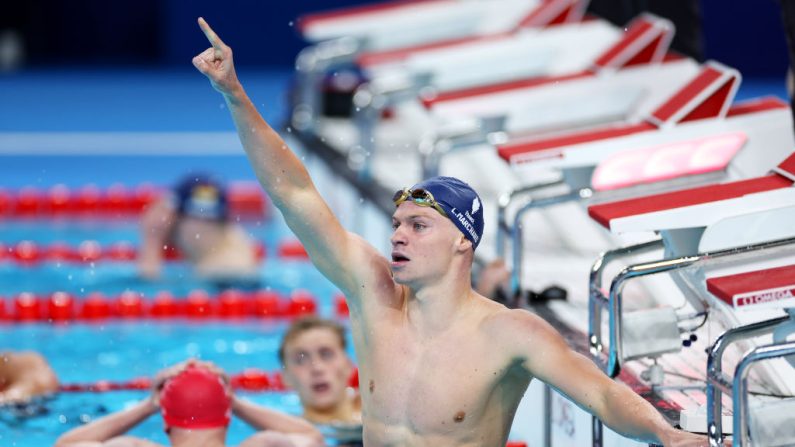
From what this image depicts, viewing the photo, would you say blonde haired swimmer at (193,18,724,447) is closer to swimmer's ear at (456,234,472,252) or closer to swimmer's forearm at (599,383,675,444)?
swimmer's ear at (456,234,472,252)

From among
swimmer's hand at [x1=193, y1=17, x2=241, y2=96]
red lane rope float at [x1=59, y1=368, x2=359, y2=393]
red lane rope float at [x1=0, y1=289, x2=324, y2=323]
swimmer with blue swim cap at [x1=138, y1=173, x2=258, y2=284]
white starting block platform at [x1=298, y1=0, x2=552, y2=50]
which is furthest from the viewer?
white starting block platform at [x1=298, y1=0, x2=552, y2=50]

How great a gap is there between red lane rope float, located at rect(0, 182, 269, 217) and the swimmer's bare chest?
5.97m

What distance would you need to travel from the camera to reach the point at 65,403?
5.29 metres

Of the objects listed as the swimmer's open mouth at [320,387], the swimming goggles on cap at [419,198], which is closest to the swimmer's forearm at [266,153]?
the swimming goggles on cap at [419,198]

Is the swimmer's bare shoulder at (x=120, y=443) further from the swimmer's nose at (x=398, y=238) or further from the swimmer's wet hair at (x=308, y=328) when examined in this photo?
the swimmer's nose at (x=398, y=238)

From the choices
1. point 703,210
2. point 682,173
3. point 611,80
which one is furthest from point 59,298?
point 703,210

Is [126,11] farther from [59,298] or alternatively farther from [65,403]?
[65,403]

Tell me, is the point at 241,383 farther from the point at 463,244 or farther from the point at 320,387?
the point at 463,244

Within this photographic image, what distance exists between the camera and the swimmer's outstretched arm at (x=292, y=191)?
3158 mm

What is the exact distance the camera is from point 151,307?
6.85 m

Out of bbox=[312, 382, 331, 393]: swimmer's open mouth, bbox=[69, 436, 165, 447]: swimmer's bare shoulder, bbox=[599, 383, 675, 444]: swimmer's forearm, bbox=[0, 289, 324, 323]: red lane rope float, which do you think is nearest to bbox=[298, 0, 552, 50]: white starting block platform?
bbox=[0, 289, 324, 323]: red lane rope float

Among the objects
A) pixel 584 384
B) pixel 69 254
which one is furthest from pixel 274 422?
pixel 69 254

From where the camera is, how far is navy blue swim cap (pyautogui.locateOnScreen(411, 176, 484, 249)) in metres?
3.28

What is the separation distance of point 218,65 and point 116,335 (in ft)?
12.3
